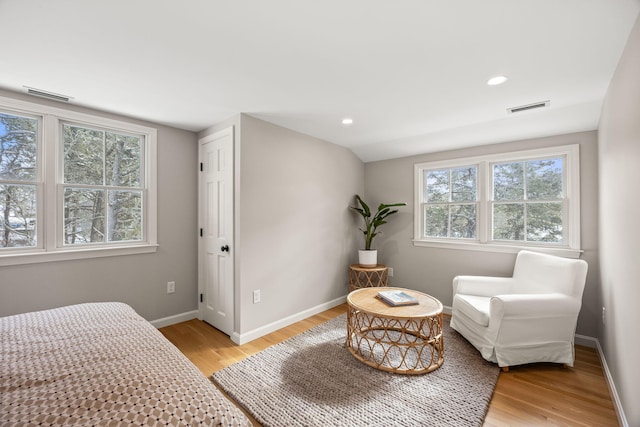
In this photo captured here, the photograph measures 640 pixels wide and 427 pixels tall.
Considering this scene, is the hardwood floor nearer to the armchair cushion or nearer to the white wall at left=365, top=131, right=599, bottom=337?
the armchair cushion

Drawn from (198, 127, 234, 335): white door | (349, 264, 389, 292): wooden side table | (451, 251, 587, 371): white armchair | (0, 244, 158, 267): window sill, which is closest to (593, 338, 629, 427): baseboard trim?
(451, 251, 587, 371): white armchair

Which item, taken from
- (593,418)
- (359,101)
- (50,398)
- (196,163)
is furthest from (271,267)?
(593,418)

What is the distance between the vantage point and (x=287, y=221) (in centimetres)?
305

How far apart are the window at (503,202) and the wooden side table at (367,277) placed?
65 cm

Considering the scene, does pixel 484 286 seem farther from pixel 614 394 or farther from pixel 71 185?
pixel 71 185

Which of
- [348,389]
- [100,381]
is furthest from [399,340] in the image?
[100,381]

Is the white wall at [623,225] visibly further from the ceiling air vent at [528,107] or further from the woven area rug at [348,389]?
the woven area rug at [348,389]

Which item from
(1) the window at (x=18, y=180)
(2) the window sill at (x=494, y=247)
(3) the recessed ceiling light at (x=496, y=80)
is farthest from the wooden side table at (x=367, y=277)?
(1) the window at (x=18, y=180)

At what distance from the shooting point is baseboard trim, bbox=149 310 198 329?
293 cm

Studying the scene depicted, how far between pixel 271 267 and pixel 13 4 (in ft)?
7.89

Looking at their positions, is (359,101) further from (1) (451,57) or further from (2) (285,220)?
(2) (285,220)

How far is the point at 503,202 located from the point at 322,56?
8.93 ft

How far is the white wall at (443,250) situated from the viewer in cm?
263

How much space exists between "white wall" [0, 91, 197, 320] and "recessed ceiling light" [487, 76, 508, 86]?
117 inches
